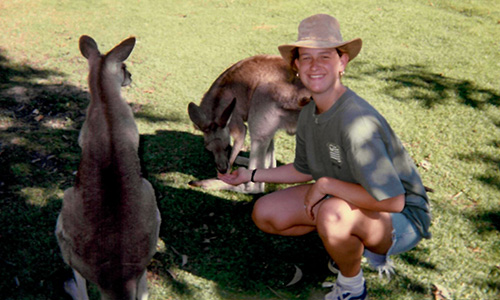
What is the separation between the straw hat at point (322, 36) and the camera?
2158 mm

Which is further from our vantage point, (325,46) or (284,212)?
(284,212)

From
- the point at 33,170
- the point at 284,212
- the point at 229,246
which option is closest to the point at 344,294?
the point at 284,212

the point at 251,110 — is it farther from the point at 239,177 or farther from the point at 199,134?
the point at 199,134

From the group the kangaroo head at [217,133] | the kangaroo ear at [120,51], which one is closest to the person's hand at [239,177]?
the kangaroo head at [217,133]

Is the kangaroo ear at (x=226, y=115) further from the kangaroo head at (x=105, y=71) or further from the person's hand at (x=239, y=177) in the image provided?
the kangaroo head at (x=105, y=71)

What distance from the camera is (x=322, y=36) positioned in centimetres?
222

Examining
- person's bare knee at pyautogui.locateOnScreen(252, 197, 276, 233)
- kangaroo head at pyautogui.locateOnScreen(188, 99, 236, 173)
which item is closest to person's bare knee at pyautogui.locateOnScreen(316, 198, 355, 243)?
person's bare knee at pyautogui.locateOnScreen(252, 197, 276, 233)

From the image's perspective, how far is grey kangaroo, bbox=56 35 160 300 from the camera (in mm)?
1913

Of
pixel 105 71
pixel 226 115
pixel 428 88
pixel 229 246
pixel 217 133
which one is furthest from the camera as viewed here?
Answer: pixel 428 88

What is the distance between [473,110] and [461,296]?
259cm

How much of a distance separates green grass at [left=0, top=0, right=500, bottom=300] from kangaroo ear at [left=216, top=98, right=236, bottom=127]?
56cm

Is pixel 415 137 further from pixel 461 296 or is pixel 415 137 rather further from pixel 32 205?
pixel 32 205

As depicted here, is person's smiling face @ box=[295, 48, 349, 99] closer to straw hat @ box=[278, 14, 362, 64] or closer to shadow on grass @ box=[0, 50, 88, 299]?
straw hat @ box=[278, 14, 362, 64]

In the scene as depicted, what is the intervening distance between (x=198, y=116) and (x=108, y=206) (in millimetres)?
1494
